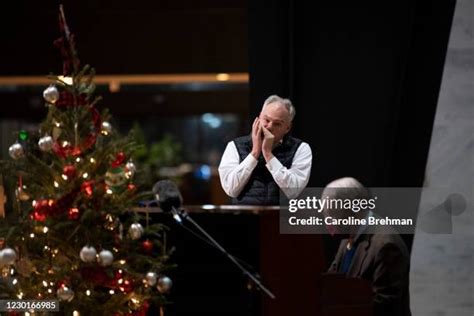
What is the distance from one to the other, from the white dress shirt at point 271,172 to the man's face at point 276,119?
16 cm

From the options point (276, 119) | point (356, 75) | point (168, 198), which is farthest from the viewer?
point (356, 75)

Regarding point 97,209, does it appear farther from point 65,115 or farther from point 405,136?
point 405,136

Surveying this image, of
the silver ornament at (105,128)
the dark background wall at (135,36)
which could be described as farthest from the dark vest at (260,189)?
the dark background wall at (135,36)

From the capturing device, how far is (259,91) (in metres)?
6.20

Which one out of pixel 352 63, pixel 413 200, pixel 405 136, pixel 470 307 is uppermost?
pixel 352 63

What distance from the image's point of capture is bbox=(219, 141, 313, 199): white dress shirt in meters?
4.83

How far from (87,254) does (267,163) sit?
3.76ft

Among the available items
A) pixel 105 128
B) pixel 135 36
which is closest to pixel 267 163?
pixel 105 128

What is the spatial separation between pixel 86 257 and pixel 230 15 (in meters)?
5.99

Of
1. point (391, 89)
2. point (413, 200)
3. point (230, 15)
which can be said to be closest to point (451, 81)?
point (391, 89)

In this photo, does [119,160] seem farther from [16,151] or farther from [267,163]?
[267,163]

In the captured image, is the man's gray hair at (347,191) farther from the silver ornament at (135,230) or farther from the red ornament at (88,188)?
the red ornament at (88,188)

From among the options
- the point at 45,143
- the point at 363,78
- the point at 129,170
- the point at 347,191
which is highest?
the point at 363,78

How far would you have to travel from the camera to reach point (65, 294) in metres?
4.10
